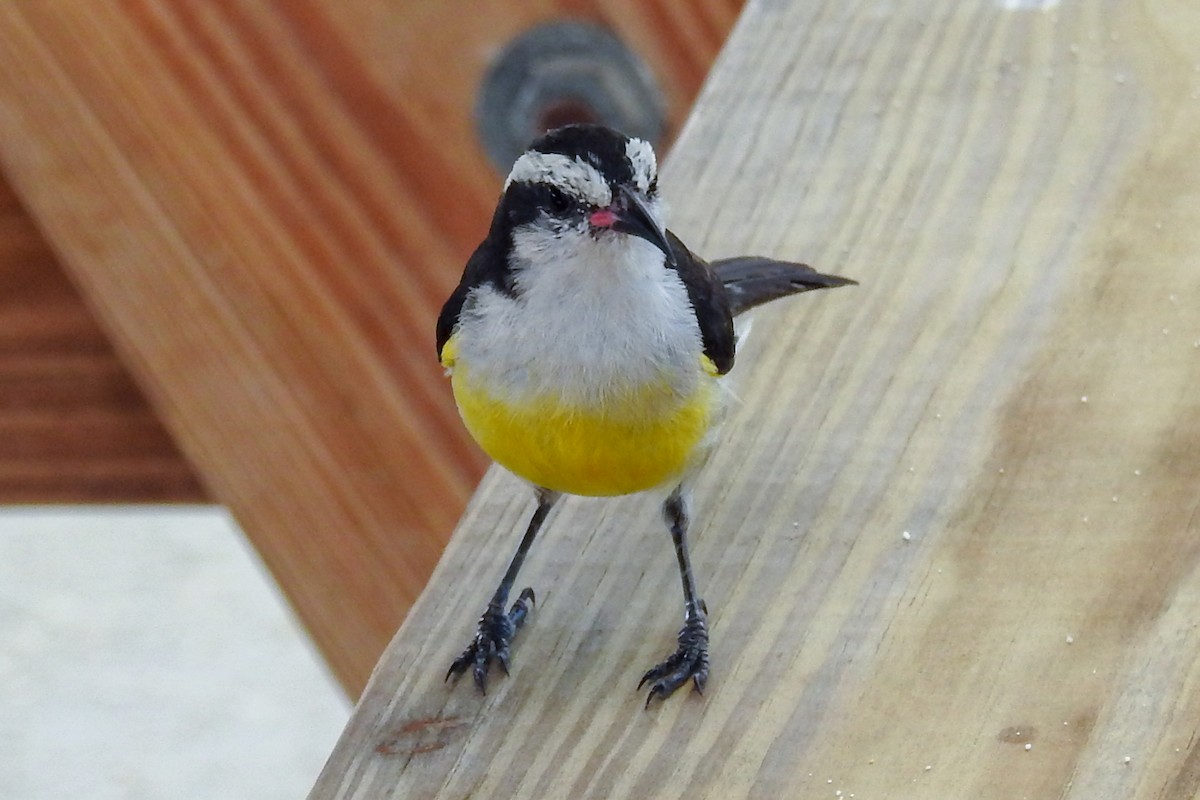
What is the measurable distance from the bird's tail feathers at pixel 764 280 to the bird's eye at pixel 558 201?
0.26 meters

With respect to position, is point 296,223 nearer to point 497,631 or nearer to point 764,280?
point 764,280

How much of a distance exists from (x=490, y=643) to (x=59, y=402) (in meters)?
0.79

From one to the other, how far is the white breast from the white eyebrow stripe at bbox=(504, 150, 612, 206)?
0.07 metres

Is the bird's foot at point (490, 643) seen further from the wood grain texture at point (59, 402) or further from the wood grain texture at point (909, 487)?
the wood grain texture at point (59, 402)

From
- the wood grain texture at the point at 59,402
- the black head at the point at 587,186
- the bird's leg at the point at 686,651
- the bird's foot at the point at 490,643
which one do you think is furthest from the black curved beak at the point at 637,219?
the wood grain texture at the point at 59,402

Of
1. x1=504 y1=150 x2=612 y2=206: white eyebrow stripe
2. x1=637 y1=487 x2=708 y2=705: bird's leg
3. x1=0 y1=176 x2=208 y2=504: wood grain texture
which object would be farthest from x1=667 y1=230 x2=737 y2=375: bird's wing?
x1=0 y1=176 x2=208 y2=504: wood grain texture

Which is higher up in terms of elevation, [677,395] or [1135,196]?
[677,395]

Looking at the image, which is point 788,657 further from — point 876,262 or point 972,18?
point 972,18

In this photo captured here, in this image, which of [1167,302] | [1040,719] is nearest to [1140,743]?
[1040,719]

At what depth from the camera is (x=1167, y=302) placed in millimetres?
2154

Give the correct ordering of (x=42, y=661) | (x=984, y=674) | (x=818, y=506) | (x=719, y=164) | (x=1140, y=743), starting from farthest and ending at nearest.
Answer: (x=42, y=661) < (x=719, y=164) < (x=818, y=506) < (x=984, y=674) < (x=1140, y=743)

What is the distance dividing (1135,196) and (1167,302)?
0.79 feet

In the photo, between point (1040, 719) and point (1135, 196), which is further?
point (1135, 196)

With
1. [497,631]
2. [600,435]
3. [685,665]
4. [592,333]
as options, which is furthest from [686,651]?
[592,333]
